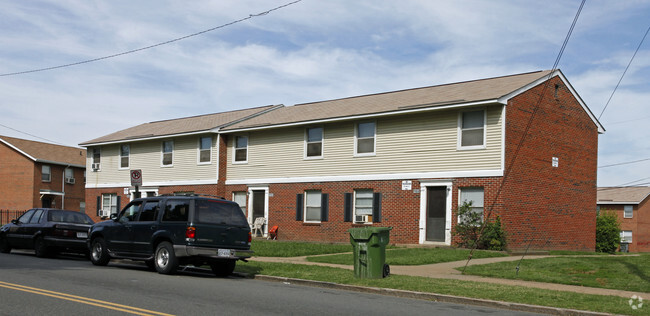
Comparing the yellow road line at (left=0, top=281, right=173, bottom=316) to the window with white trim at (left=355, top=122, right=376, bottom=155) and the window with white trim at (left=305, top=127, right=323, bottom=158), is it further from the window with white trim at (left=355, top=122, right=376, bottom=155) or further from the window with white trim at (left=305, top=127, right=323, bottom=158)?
the window with white trim at (left=305, top=127, right=323, bottom=158)

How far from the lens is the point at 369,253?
47.2ft

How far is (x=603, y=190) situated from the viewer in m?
65.9

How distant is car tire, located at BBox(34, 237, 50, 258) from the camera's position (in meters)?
19.7

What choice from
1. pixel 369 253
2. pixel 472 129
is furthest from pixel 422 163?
pixel 369 253

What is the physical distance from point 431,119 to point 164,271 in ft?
43.6

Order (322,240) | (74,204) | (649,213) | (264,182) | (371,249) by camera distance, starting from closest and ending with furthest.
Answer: (371,249) → (322,240) → (264,182) → (74,204) → (649,213)

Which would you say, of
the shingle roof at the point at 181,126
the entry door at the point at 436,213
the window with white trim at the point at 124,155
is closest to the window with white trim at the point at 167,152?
the shingle roof at the point at 181,126

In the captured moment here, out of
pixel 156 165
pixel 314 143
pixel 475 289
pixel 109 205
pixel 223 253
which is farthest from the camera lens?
pixel 109 205

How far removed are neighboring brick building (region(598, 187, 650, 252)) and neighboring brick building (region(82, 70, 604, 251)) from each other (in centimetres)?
3531

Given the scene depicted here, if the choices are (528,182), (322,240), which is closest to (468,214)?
(528,182)

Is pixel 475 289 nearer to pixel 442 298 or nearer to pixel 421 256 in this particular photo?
pixel 442 298

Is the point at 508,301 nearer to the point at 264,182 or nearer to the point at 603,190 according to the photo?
the point at 264,182

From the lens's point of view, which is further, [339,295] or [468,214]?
[468,214]

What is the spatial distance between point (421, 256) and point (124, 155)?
2383cm
